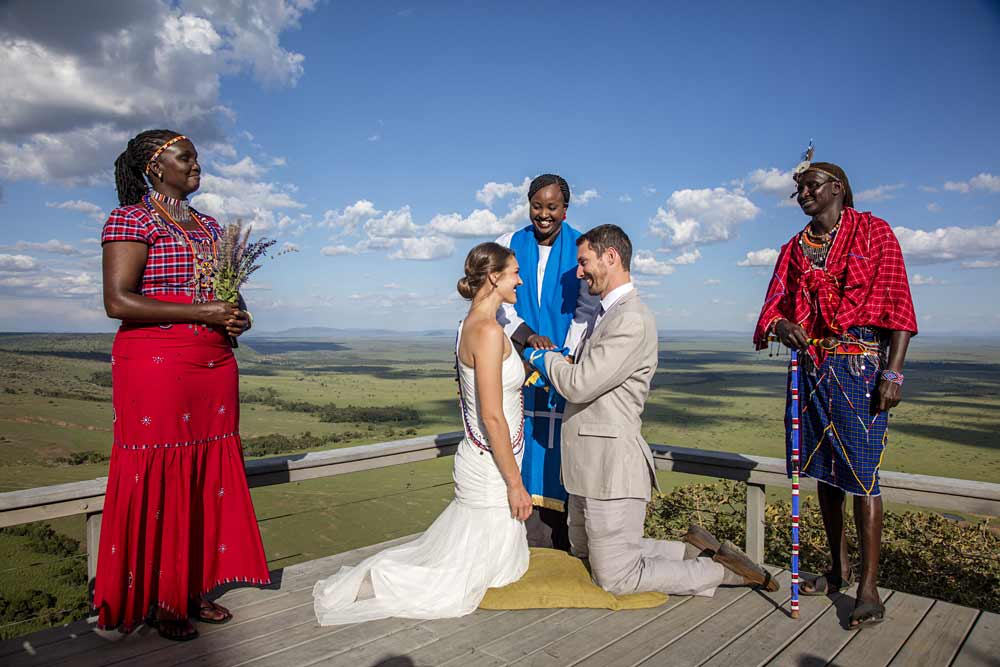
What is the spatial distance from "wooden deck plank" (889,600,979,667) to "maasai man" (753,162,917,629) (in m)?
0.17

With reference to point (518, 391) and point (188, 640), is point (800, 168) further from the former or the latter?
point (188, 640)

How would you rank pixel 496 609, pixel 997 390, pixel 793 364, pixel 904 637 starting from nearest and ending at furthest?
1. pixel 904 637
2. pixel 496 609
3. pixel 793 364
4. pixel 997 390

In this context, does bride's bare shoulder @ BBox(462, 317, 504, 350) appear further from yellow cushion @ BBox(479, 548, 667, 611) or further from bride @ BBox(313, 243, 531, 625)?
yellow cushion @ BBox(479, 548, 667, 611)

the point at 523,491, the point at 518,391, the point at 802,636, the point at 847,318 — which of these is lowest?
the point at 802,636

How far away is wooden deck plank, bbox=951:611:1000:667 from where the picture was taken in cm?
249

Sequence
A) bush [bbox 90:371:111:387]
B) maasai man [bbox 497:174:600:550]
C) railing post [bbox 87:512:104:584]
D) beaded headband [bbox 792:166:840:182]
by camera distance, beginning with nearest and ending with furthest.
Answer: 1. railing post [bbox 87:512:104:584]
2. bush [bbox 90:371:111:387]
3. beaded headband [bbox 792:166:840:182]
4. maasai man [bbox 497:174:600:550]

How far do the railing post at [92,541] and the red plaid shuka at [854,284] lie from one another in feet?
10.3

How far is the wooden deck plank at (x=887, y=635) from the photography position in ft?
8.19

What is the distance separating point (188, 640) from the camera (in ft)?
8.50

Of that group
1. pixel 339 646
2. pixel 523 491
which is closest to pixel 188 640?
pixel 339 646

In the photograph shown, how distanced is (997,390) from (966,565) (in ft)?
230

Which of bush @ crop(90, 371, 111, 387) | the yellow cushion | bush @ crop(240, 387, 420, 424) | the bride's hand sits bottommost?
bush @ crop(240, 387, 420, 424)

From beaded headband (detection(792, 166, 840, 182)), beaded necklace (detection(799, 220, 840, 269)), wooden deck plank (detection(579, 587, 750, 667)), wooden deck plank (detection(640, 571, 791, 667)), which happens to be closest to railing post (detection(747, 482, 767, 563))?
wooden deck plank (detection(640, 571, 791, 667))

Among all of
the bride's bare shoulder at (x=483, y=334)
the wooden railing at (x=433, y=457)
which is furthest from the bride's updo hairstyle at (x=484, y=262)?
the wooden railing at (x=433, y=457)
